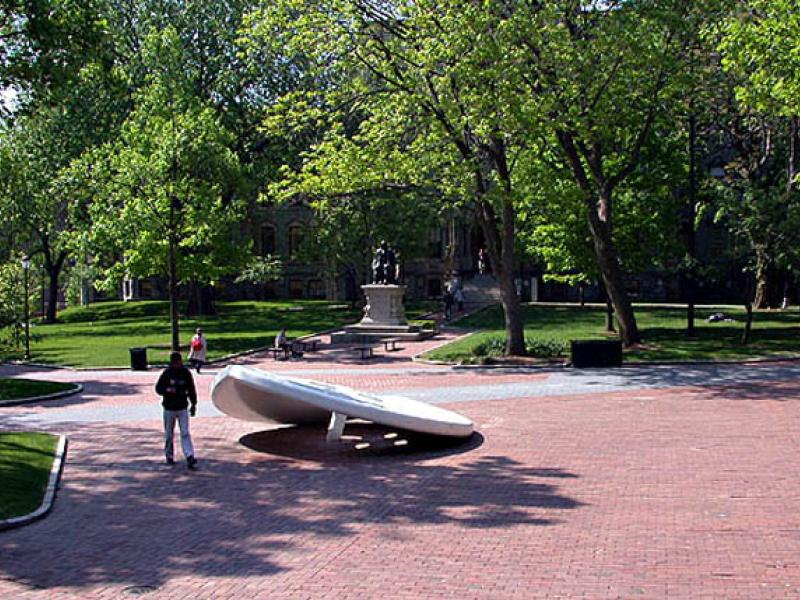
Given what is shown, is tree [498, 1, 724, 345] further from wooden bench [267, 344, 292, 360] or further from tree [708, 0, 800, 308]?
wooden bench [267, 344, 292, 360]

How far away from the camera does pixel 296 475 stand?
13.5m

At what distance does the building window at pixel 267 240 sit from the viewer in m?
71.1

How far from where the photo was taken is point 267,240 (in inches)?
2822

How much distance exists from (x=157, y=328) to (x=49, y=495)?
112 ft

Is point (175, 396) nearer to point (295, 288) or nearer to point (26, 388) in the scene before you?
point (26, 388)

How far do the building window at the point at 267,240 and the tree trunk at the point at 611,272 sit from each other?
44.2m

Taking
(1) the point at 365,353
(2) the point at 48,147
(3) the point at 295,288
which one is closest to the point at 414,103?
(1) the point at 365,353

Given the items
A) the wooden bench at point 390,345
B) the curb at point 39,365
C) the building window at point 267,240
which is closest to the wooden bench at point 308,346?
the wooden bench at point 390,345

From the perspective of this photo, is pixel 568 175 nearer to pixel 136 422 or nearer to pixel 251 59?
pixel 136 422

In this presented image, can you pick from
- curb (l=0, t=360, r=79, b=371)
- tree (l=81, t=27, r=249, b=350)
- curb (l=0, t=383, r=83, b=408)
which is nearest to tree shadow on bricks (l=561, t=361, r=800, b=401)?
curb (l=0, t=383, r=83, b=408)

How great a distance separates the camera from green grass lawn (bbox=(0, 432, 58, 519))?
1162cm

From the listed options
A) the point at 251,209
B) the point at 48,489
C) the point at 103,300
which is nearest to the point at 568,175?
the point at 48,489

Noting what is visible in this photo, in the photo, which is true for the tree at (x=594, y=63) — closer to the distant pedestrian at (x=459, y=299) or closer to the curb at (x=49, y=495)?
the curb at (x=49, y=495)

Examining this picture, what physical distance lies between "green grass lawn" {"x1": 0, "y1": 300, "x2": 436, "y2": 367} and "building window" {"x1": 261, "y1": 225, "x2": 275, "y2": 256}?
10811mm
